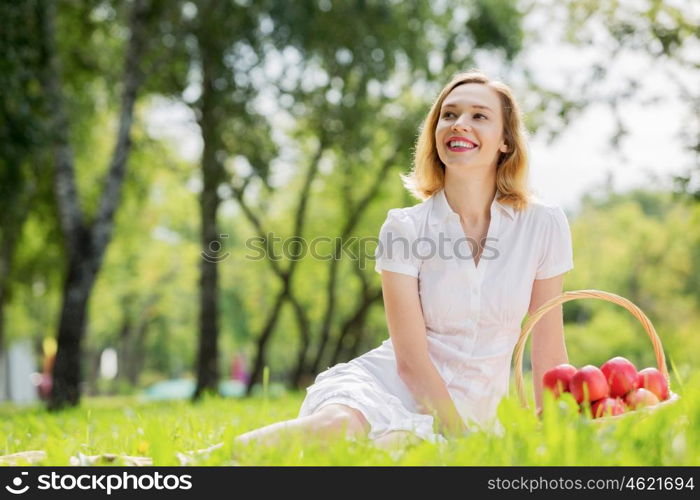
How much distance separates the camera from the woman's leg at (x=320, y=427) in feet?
10.3

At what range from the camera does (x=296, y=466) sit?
258cm

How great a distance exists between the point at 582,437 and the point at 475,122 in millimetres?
1773

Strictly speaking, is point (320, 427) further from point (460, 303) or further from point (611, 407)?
point (611, 407)

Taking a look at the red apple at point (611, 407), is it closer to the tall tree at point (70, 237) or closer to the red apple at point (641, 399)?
the red apple at point (641, 399)

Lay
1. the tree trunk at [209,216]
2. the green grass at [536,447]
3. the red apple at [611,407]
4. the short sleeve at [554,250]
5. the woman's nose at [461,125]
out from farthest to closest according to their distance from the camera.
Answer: the tree trunk at [209,216], the short sleeve at [554,250], the woman's nose at [461,125], the red apple at [611,407], the green grass at [536,447]

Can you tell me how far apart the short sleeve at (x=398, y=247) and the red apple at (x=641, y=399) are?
1.05 metres

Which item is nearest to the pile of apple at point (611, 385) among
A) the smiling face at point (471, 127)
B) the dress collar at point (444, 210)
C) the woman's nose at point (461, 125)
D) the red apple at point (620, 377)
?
the red apple at point (620, 377)

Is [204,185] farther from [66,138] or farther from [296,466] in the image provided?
[296,466]

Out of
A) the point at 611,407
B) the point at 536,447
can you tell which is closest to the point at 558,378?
the point at 611,407

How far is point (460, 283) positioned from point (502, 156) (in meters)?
0.79

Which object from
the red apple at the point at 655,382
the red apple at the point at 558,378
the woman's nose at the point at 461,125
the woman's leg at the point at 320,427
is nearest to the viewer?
the woman's leg at the point at 320,427

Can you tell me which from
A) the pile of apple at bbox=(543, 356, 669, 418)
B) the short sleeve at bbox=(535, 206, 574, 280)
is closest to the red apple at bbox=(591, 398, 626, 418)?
the pile of apple at bbox=(543, 356, 669, 418)

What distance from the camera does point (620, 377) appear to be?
376 centimetres
